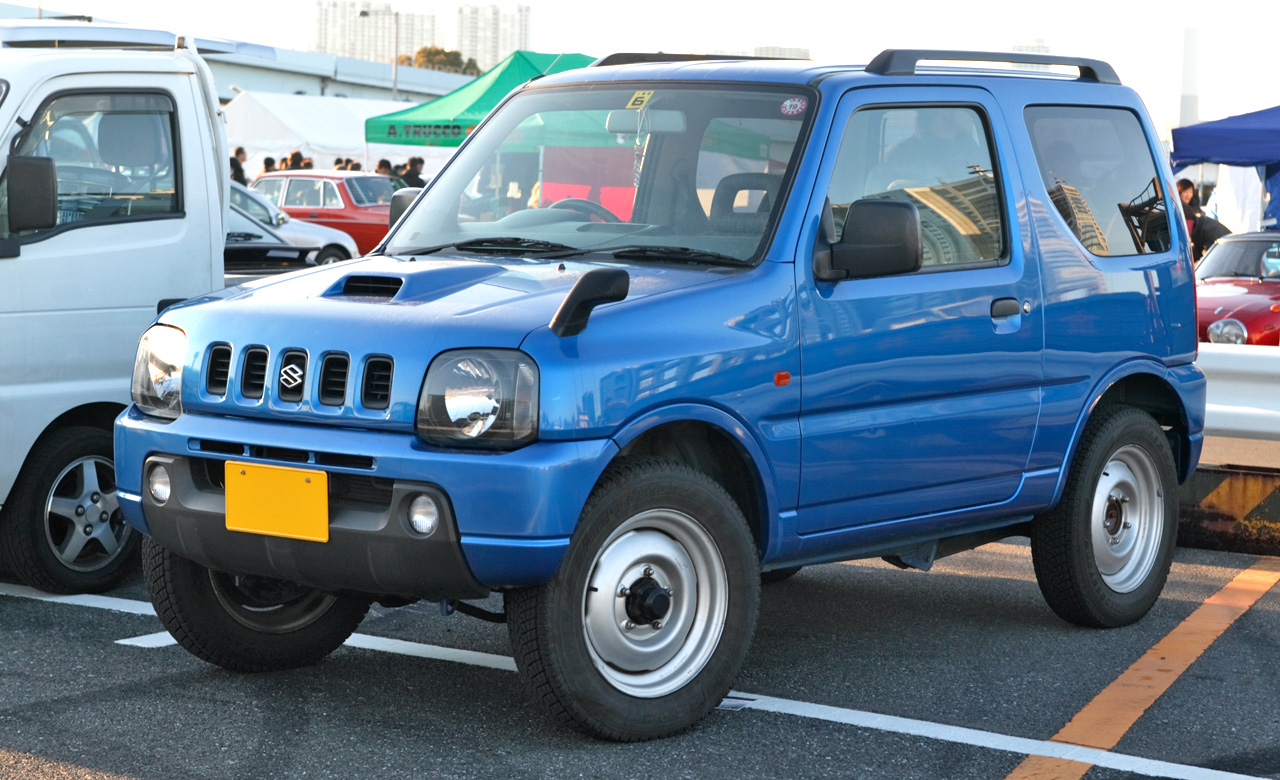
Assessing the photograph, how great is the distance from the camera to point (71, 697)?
178 inches

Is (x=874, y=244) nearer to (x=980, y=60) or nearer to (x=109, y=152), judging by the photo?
(x=980, y=60)

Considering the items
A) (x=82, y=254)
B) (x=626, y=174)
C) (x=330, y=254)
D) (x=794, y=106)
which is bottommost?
(x=330, y=254)

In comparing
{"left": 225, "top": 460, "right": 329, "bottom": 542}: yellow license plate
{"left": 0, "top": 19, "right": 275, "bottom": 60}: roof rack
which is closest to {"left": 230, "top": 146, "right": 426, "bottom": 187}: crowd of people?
{"left": 0, "top": 19, "right": 275, "bottom": 60}: roof rack

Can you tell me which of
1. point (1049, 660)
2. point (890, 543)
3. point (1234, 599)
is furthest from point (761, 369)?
point (1234, 599)

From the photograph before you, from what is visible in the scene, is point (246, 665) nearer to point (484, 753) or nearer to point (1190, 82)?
point (484, 753)

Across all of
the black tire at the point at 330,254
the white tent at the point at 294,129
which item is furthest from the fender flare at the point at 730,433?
the white tent at the point at 294,129

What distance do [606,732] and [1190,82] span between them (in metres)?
15.7

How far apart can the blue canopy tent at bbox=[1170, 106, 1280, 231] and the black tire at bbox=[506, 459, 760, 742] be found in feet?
42.3

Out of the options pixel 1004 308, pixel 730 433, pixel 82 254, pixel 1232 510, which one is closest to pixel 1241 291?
pixel 1232 510

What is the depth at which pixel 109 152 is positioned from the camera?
5.99 metres

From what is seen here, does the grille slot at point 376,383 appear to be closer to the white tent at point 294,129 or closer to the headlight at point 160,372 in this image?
the headlight at point 160,372

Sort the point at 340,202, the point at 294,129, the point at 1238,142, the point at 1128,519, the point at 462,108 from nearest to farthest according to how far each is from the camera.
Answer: the point at 1128,519
the point at 1238,142
the point at 462,108
the point at 340,202
the point at 294,129

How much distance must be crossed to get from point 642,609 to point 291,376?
3.60 feet

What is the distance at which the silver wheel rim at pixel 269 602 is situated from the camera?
184 inches
